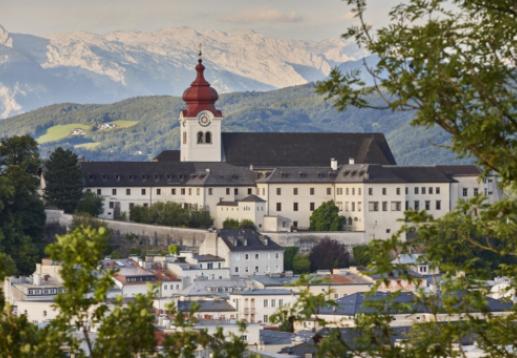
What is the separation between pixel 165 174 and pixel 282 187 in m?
7.29

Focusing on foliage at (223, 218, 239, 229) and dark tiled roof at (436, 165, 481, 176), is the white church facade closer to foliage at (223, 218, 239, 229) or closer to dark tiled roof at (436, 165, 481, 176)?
dark tiled roof at (436, 165, 481, 176)

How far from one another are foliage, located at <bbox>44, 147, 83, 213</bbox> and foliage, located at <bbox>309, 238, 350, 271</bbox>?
13847mm

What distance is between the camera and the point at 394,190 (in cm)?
10694

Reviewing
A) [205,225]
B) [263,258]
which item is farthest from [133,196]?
[263,258]

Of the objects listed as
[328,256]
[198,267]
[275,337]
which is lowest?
[275,337]

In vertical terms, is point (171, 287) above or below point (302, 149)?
below

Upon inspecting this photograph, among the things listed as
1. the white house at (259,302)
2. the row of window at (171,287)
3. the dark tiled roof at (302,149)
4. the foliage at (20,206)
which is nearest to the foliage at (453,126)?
the white house at (259,302)

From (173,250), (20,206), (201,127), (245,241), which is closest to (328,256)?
(245,241)

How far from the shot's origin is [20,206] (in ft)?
339

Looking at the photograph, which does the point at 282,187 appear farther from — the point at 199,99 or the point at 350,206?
the point at 199,99

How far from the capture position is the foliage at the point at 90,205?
105 metres

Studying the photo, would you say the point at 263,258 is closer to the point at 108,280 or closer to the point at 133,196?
the point at 133,196

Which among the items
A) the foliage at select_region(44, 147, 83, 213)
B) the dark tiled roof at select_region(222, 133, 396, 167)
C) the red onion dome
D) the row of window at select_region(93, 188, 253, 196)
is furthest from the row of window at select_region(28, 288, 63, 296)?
the red onion dome

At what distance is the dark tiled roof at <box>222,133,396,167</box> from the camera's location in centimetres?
11625
